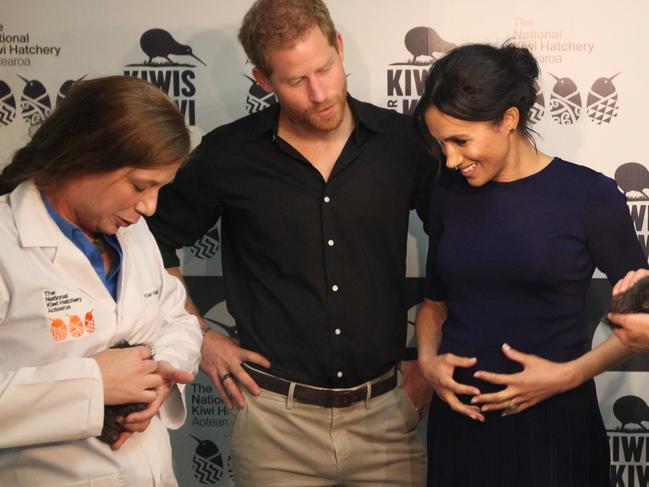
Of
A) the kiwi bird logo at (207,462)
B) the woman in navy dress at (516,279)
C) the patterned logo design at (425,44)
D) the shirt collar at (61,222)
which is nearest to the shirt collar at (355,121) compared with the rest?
the woman in navy dress at (516,279)

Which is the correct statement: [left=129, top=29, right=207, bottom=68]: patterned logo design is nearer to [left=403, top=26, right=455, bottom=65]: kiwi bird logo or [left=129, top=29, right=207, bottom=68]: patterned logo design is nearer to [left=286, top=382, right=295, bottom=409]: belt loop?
[left=403, top=26, right=455, bottom=65]: kiwi bird logo

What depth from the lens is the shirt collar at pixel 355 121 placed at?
7.88ft

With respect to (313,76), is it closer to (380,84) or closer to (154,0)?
(380,84)

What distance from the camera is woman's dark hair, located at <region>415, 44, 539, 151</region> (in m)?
2.02

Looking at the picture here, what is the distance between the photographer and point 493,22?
2.80 m

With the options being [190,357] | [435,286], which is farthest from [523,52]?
[190,357]

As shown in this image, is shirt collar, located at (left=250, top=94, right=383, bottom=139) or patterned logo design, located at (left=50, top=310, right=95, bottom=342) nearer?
patterned logo design, located at (left=50, top=310, right=95, bottom=342)

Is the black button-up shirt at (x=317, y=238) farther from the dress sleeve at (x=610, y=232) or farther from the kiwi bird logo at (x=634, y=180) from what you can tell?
the kiwi bird logo at (x=634, y=180)

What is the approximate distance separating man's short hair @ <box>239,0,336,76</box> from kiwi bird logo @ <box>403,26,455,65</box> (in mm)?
603

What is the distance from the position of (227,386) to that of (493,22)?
1.43 m

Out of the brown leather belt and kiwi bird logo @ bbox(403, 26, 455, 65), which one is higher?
kiwi bird logo @ bbox(403, 26, 455, 65)

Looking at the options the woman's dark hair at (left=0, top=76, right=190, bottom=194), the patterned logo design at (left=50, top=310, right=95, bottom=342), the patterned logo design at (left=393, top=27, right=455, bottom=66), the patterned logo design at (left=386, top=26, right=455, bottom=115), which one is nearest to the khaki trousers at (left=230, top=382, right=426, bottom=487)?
the patterned logo design at (left=50, top=310, right=95, bottom=342)

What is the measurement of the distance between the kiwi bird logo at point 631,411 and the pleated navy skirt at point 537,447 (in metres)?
0.83

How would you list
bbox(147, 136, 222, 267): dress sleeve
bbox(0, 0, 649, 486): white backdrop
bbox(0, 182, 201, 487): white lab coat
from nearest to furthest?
bbox(0, 182, 201, 487): white lab coat < bbox(147, 136, 222, 267): dress sleeve < bbox(0, 0, 649, 486): white backdrop
